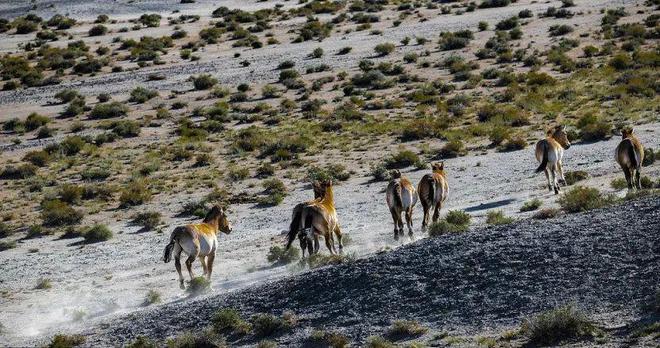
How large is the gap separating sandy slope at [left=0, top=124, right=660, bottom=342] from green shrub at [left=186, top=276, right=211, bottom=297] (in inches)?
12.9

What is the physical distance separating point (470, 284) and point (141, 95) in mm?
36434

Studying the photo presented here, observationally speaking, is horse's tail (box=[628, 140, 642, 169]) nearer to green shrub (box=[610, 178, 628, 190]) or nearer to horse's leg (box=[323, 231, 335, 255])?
green shrub (box=[610, 178, 628, 190])

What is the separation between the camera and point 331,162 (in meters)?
35.1

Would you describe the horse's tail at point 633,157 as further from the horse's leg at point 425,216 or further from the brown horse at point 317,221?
the brown horse at point 317,221

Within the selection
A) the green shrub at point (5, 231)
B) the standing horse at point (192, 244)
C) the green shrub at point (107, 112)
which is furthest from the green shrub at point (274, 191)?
the green shrub at point (107, 112)

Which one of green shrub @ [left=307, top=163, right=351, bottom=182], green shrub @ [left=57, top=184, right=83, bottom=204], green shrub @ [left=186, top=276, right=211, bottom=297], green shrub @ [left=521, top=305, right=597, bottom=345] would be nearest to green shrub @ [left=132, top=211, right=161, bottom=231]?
green shrub @ [left=57, top=184, right=83, bottom=204]

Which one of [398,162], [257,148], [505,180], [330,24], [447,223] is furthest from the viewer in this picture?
[330,24]

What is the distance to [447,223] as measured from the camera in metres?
21.2

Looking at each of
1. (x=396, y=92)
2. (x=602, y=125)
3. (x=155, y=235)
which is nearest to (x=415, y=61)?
(x=396, y=92)

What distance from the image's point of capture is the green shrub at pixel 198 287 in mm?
19531

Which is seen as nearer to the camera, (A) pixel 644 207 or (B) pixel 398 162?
(A) pixel 644 207

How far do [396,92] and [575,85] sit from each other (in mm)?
8183

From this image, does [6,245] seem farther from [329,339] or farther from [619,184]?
[619,184]

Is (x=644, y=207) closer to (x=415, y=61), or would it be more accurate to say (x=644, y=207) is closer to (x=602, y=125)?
(x=602, y=125)
